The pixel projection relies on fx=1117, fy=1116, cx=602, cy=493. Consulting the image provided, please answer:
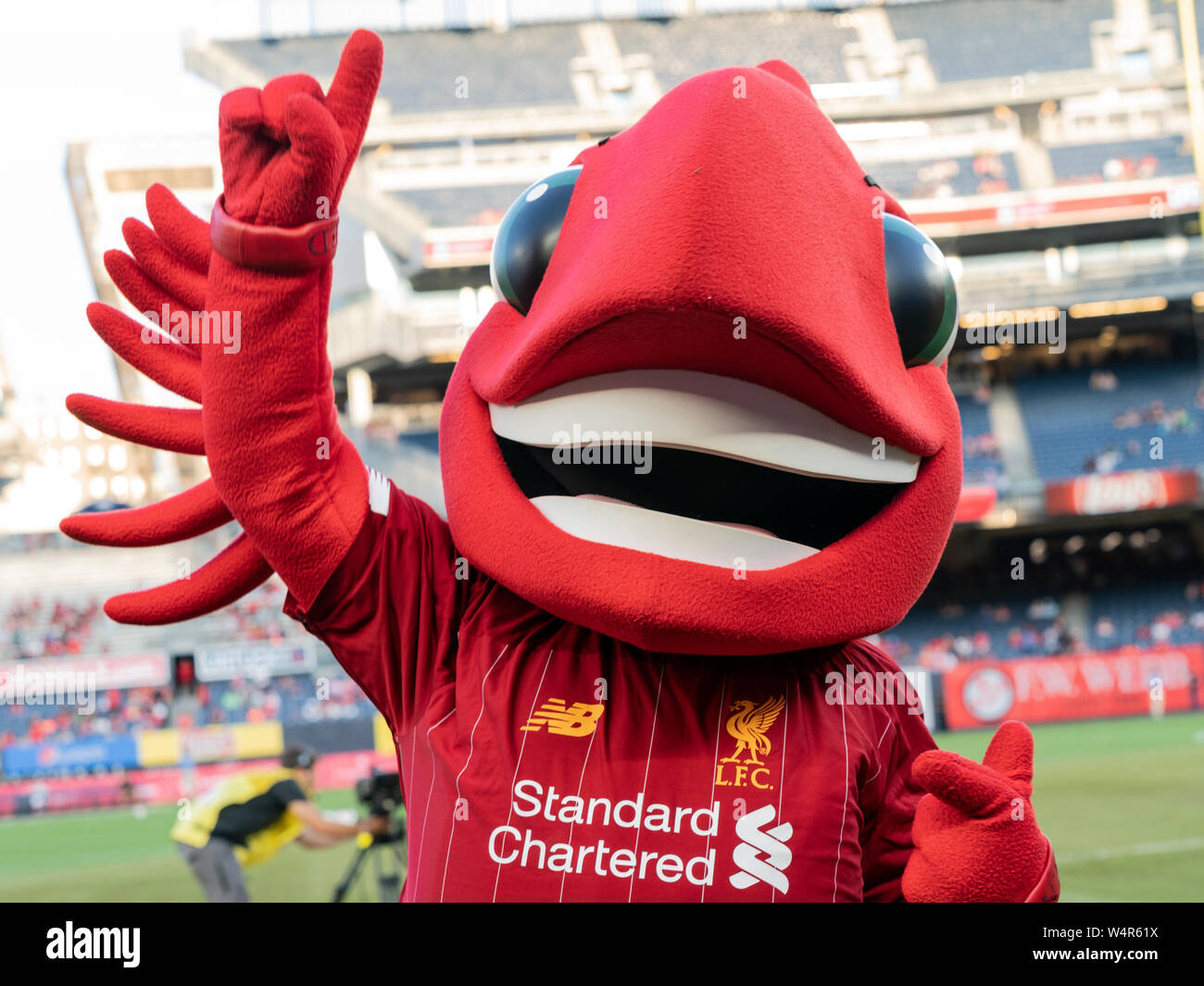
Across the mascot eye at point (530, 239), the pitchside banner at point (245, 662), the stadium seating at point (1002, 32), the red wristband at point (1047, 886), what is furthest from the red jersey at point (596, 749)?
the stadium seating at point (1002, 32)

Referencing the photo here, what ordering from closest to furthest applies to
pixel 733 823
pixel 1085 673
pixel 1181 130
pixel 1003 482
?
pixel 733 823 → pixel 1085 673 → pixel 1003 482 → pixel 1181 130

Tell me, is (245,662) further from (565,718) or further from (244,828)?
(565,718)

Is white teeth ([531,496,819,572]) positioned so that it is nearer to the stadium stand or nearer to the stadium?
the stadium

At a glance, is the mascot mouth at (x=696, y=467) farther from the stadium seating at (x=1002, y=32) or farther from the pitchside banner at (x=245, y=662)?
the stadium seating at (x=1002, y=32)

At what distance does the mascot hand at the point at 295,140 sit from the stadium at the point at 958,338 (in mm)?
12062

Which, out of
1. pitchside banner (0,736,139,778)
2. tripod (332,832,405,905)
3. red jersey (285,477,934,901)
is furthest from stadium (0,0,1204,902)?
red jersey (285,477,934,901)

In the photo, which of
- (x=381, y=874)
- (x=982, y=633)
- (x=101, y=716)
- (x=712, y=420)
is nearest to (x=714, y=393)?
(x=712, y=420)

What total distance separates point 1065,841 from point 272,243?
22.1 feet

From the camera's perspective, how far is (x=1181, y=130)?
2272 centimetres

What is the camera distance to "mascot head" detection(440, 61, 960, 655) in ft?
4.71

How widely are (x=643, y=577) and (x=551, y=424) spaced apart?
0.27 metres

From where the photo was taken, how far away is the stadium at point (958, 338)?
14.8 m

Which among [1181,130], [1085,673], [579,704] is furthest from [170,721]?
[1181,130]
